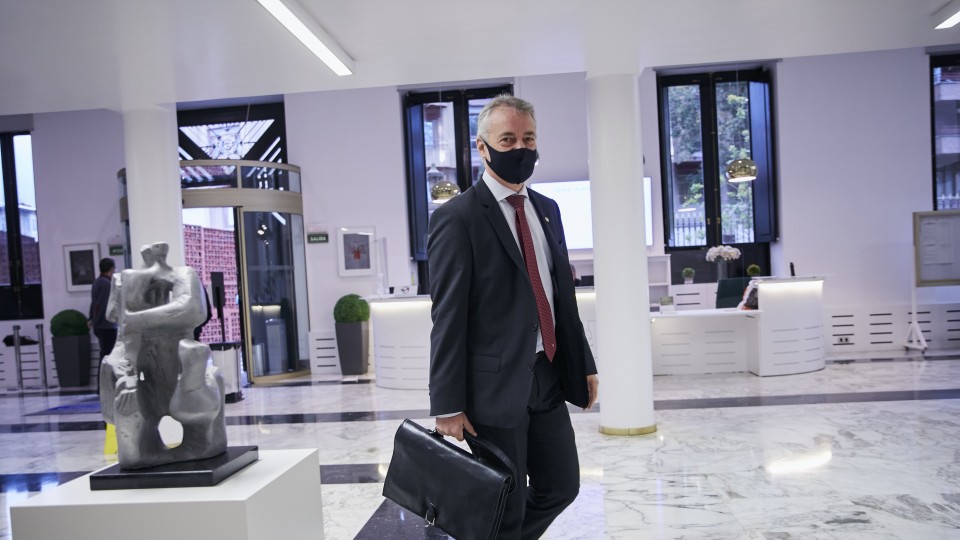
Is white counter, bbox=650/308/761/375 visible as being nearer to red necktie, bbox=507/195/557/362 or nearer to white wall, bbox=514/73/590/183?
white wall, bbox=514/73/590/183

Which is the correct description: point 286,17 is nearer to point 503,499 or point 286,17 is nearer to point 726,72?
point 503,499

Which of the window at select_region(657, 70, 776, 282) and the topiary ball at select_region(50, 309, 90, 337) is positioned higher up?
the window at select_region(657, 70, 776, 282)

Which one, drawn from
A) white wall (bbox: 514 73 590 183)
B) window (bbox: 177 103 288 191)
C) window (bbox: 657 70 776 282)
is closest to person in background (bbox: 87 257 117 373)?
window (bbox: 177 103 288 191)

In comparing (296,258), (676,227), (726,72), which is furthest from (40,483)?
(726,72)

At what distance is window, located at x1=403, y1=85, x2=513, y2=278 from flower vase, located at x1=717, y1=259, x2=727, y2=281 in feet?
13.5

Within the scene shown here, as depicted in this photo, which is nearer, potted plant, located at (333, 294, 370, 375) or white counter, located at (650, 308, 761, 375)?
white counter, located at (650, 308, 761, 375)

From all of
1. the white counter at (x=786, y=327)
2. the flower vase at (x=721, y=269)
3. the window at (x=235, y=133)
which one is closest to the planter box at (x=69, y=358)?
the window at (x=235, y=133)

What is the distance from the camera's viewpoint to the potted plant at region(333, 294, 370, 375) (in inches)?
407

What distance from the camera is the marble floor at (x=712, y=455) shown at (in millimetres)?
3592

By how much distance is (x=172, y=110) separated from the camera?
6328 mm

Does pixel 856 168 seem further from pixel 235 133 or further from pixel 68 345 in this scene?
pixel 68 345

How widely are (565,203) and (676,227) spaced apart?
1.88 m

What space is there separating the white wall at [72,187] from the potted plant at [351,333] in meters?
3.92

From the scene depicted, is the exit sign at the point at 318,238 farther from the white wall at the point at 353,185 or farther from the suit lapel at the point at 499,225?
the suit lapel at the point at 499,225
